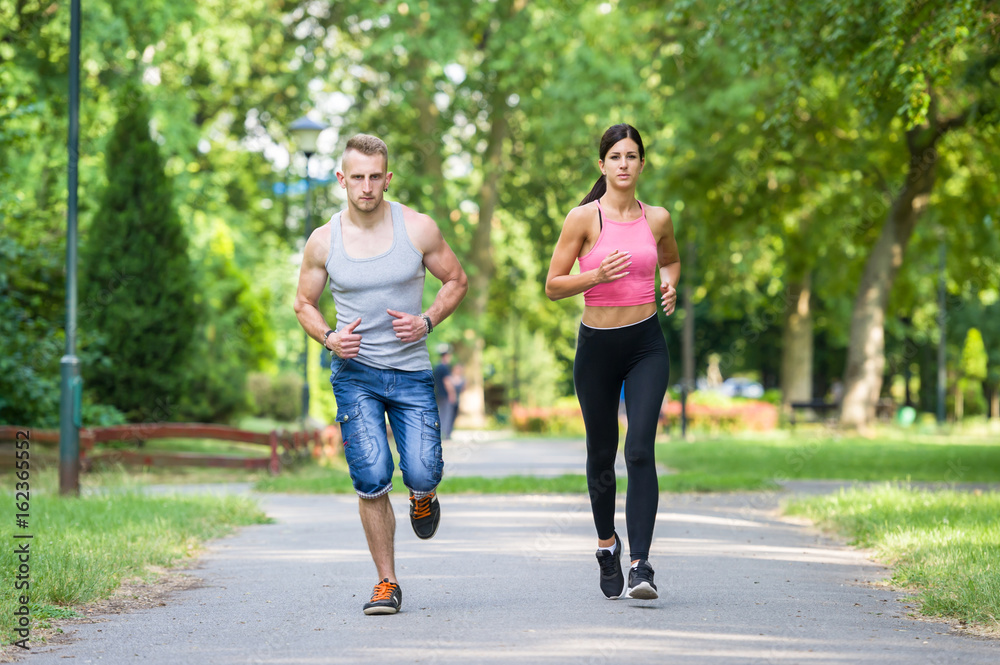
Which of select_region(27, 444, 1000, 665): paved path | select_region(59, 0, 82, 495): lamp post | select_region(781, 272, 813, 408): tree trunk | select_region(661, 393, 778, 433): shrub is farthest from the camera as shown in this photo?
select_region(781, 272, 813, 408): tree trunk

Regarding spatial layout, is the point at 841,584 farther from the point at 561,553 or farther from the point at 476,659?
the point at 476,659

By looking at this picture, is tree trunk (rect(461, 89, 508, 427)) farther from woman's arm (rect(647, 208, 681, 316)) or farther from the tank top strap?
the tank top strap

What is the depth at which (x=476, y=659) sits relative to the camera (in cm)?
429

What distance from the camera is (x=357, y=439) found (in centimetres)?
540

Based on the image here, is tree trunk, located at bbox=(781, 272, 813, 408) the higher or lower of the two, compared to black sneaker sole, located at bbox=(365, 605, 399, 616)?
higher

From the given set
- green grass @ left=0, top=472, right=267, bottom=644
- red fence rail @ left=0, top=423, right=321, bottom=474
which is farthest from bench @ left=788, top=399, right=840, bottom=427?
green grass @ left=0, top=472, right=267, bottom=644

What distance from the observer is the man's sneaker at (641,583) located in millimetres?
5242

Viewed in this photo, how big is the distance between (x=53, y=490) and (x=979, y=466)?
36.6ft

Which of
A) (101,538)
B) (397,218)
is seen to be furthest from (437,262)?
(101,538)

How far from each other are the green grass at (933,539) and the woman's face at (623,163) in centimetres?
237

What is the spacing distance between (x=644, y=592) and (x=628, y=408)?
0.84 meters

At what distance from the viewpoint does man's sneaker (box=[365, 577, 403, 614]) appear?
5.26 meters

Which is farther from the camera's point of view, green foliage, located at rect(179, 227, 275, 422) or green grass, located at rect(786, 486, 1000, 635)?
green foliage, located at rect(179, 227, 275, 422)

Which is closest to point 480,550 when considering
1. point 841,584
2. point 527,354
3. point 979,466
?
point 841,584
